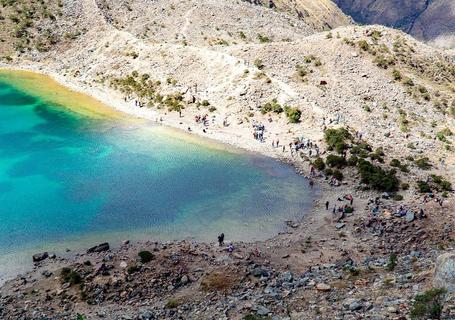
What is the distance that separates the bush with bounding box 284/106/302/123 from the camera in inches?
3063

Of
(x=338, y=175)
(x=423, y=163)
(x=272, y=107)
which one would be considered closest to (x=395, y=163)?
(x=423, y=163)

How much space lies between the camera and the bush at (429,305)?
25.4 metres

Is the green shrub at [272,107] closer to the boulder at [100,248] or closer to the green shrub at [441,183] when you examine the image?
the green shrub at [441,183]

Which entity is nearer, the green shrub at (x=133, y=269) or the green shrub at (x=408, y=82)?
the green shrub at (x=133, y=269)

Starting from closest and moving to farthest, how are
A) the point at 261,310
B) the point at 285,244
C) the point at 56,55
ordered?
1. the point at 261,310
2. the point at 285,244
3. the point at 56,55

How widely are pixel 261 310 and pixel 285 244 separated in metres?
15.0

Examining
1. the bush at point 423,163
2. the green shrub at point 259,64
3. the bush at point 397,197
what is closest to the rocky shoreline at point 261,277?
the bush at point 397,197

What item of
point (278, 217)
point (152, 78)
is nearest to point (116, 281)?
point (278, 217)

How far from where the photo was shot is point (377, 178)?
58.6 m

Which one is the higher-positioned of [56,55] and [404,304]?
[56,55]

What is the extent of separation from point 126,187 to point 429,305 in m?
41.0

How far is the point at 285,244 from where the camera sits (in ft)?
155

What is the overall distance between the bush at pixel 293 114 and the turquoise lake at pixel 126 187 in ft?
41.1

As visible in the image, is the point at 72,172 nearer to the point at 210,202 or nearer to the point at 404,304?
the point at 210,202
